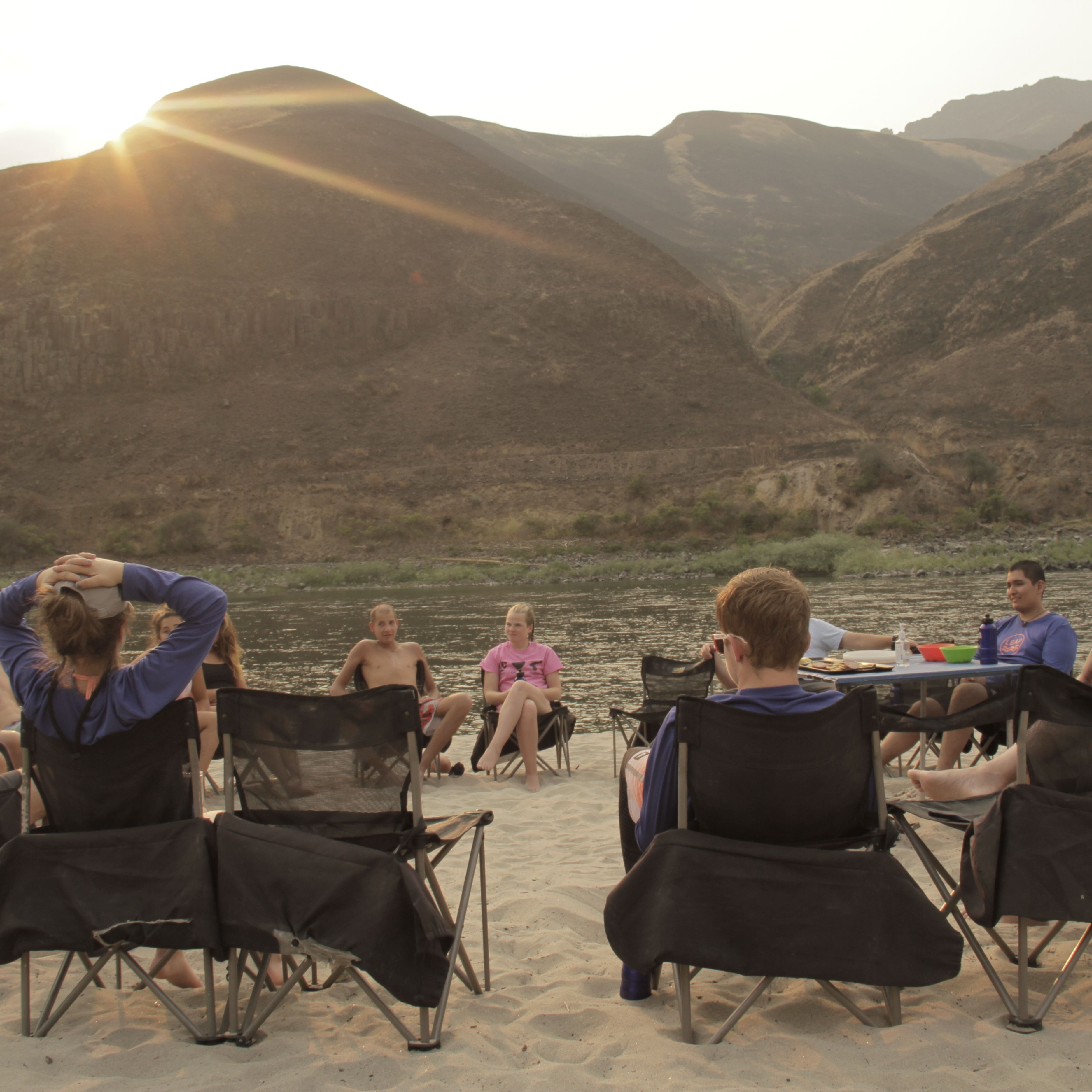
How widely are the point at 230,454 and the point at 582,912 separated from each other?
5721cm

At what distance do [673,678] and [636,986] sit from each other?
11.7ft

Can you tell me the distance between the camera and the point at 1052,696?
2701 mm

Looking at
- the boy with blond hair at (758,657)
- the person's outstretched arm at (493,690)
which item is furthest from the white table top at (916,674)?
the boy with blond hair at (758,657)

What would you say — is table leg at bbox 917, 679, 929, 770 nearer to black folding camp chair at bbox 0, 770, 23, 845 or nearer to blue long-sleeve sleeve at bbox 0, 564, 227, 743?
blue long-sleeve sleeve at bbox 0, 564, 227, 743

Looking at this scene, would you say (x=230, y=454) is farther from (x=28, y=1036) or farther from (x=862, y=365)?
(x=28, y=1036)

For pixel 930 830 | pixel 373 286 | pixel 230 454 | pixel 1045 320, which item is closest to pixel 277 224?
pixel 373 286

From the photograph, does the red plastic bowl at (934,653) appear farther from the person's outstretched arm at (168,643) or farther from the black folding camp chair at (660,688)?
the person's outstretched arm at (168,643)

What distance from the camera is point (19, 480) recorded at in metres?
56.3

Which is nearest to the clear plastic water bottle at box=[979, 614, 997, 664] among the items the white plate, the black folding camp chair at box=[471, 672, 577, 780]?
the white plate

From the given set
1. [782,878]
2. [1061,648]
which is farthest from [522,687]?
[782,878]

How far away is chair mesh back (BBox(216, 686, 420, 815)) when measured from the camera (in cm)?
279

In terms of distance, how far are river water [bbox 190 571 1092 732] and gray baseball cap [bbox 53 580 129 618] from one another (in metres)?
6.77

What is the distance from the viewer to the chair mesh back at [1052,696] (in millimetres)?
2682

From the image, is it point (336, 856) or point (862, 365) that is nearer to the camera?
point (336, 856)
